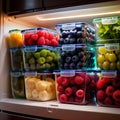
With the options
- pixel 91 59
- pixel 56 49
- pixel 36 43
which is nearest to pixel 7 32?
pixel 36 43

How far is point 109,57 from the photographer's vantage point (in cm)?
107

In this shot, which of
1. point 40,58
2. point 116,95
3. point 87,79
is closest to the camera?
point 116,95

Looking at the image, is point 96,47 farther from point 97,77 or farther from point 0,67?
point 0,67

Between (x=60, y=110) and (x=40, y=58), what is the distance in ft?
1.11

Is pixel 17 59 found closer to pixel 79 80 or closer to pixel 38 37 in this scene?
pixel 38 37

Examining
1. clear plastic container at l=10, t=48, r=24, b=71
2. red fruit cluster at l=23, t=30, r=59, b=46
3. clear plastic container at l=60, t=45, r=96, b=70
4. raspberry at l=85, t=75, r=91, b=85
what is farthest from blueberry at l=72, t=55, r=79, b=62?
clear plastic container at l=10, t=48, r=24, b=71

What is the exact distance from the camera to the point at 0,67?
128 cm

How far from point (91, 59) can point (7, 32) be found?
1.72 feet

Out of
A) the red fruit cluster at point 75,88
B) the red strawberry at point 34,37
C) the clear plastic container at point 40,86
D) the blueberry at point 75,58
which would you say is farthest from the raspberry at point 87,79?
the red strawberry at point 34,37

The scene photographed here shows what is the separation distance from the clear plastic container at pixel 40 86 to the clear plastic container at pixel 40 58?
1.6 inches

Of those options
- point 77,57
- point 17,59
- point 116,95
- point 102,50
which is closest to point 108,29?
point 102,50

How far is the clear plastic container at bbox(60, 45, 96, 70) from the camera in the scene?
3.76ft

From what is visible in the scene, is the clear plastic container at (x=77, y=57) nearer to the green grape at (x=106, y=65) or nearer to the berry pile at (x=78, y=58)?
the berry pile at (x=78, y=58)

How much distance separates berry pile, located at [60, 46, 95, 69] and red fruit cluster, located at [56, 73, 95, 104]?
0.17 ft
